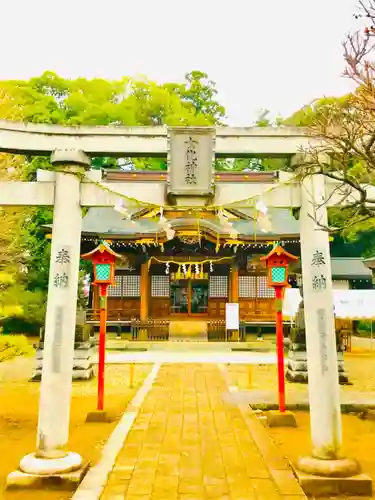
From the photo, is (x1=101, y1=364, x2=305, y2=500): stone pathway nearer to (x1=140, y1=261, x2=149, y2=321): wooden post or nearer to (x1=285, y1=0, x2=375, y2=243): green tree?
(x1=285, y1=0, x2=375, y2=243): green tree

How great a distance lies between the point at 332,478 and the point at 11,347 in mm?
5646

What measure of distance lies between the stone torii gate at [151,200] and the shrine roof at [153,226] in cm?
1512

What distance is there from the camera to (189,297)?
27.3 metres

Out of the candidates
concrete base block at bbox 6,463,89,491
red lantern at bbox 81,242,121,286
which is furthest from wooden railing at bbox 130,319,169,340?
concrete base block at bbox 6,463,89,491

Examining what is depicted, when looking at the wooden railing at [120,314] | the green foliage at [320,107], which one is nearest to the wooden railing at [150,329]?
the wooden railing at [120,314]

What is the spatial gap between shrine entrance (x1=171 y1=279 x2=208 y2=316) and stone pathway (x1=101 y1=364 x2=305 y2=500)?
1657cm

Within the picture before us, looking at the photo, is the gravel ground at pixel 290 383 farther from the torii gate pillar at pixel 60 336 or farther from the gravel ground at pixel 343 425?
the torii gate pillar at pixel 60 336

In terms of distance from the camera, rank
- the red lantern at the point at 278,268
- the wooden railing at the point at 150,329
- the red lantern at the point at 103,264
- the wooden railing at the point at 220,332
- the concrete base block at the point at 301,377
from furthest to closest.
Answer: the wooden railing at the point at 220,332, the wooden railing at the point at 150,329, the concrete base block at the point at 301,377, the red lantern at the point at 103,264, the red lantern at the point at 278,268

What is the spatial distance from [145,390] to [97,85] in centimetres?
3033

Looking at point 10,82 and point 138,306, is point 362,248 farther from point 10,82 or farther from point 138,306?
point 10,82

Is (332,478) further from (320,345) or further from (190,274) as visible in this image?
(190,274)

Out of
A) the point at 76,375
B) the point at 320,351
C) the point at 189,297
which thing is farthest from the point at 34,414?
the point at 189,297

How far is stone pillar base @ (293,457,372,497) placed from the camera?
5367mm

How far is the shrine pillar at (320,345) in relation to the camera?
18.6 feet
